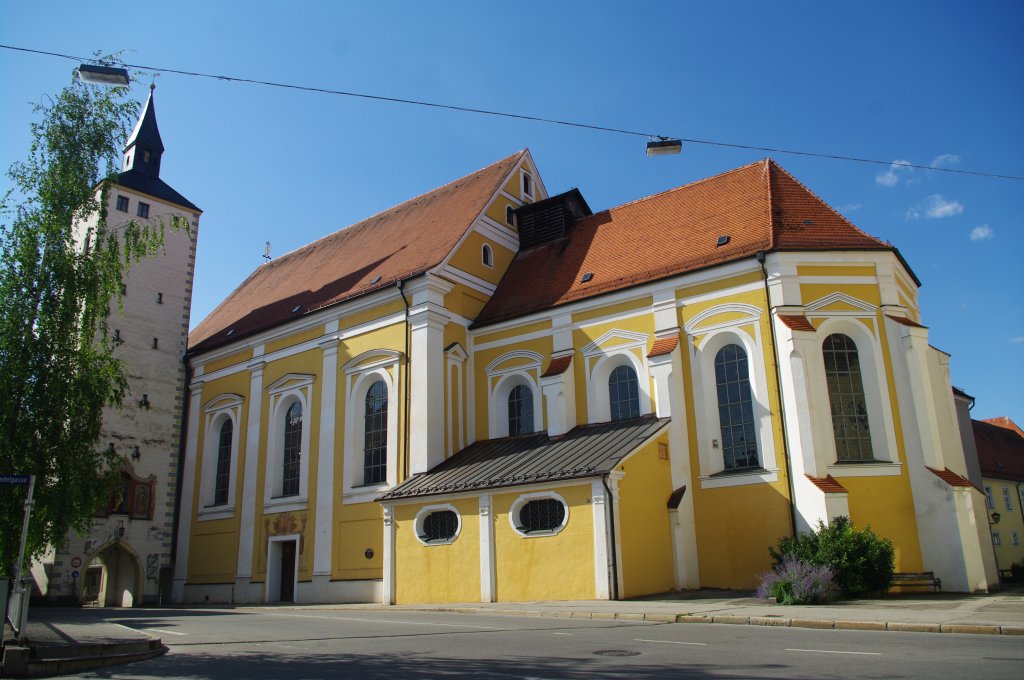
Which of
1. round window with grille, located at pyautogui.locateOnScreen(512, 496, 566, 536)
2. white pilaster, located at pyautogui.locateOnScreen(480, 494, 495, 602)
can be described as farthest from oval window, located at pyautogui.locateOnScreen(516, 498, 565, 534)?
white pilaster, located at pyautogui.locateOnScreen(480, 494, 495, 602)

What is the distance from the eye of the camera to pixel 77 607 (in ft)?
85.3

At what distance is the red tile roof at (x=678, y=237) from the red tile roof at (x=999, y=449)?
19.7 meters

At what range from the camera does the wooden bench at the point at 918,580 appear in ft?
57.1

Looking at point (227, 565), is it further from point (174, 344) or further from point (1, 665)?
point (1, 665)

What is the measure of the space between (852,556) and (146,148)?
3103cm

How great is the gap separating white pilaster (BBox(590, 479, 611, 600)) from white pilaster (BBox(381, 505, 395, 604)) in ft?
21.2

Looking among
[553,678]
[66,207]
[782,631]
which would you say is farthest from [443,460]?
[553,678]

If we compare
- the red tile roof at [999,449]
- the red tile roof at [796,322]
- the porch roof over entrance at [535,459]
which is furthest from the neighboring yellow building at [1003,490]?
the porch roof over entrance at [535,459]

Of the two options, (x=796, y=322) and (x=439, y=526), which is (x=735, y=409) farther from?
(x=439, y=526)

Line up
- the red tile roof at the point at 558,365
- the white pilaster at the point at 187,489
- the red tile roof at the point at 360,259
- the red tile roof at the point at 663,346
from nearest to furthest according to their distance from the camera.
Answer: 1. the red tile roof at the point at 663,346
2. the red tile roof at the point at 558,365
3. the red tile roof at the point at 360,259
4. the white pilaster at the point at 187,489

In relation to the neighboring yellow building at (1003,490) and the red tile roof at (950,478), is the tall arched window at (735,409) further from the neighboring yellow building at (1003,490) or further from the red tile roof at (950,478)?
the neighboring yellow building at (1003,490)

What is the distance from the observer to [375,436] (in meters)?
24.7

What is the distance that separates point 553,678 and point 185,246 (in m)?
29.6

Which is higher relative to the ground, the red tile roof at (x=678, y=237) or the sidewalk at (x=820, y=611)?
the red tile roof at (x=678, y=237)
